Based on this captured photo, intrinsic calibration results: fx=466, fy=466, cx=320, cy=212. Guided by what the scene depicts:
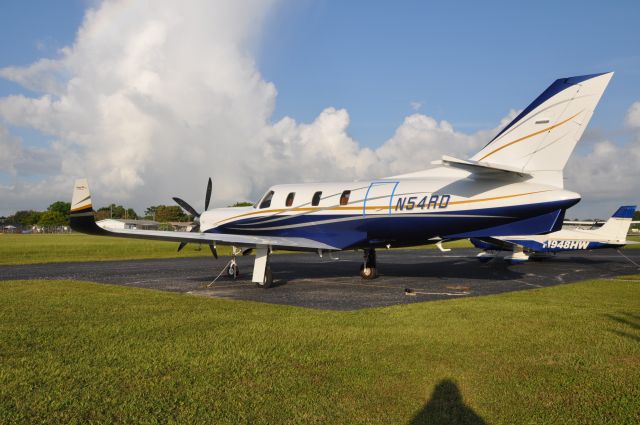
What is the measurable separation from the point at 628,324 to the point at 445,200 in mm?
6179

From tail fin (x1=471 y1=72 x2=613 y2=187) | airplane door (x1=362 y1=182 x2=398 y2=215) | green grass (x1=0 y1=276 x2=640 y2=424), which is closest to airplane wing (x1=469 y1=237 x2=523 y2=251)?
airplane door (x1=362 y1=182 x2=398 y2=215)

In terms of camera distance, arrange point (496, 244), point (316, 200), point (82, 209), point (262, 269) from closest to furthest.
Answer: point (82, 209), point (262, 269), point (316, 200), point (496, 244)

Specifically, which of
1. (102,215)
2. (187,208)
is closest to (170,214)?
(102,215)

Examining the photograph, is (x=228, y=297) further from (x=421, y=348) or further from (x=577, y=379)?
(x=577, y=379)

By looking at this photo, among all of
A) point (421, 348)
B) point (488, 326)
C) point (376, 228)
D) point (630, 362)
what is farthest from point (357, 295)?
point (630, 362)

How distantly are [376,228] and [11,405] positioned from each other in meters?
11.9

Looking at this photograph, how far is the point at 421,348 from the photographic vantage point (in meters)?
7.04

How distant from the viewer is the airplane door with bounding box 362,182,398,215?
1512 cm

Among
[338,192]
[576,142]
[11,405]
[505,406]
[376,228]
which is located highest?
[576,142]

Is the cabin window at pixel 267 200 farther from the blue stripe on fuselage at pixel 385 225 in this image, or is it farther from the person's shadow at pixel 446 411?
the person's shadow at pixel 446 411

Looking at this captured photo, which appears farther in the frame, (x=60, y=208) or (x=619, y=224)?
(x=60, y=208)

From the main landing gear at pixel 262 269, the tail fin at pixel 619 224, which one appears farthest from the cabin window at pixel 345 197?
the tail fin at pixel 619 224

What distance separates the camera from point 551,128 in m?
12.7

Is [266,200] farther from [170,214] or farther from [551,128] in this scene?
[170,214]
